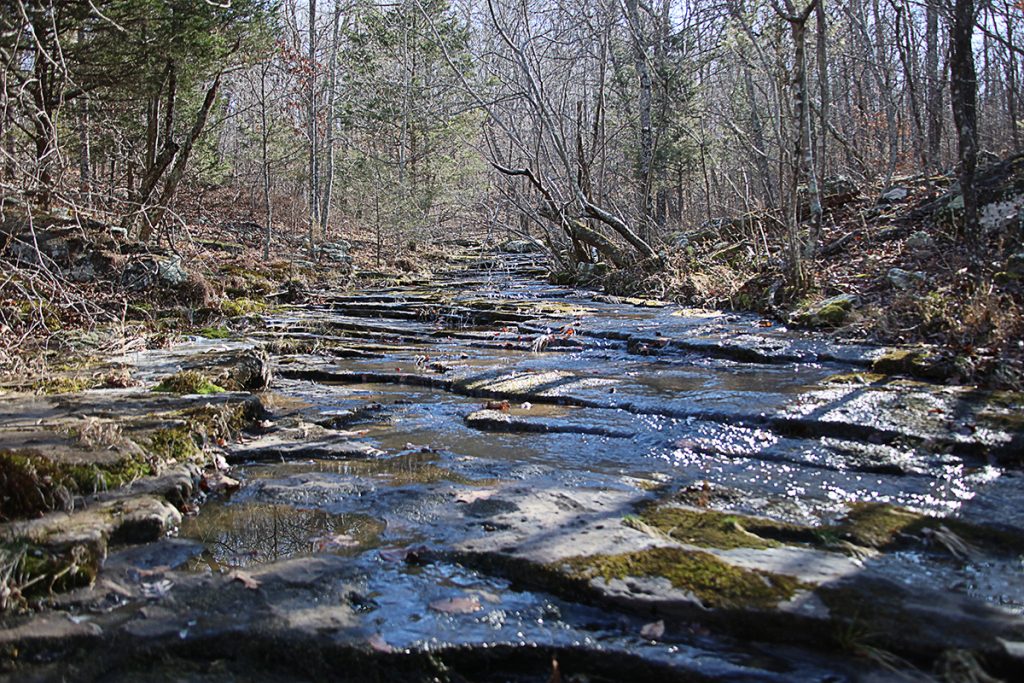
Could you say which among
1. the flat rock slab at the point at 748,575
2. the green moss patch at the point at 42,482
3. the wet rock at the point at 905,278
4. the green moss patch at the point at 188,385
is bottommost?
the flat rock slab at the point at 748,575

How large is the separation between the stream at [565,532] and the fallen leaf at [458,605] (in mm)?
11

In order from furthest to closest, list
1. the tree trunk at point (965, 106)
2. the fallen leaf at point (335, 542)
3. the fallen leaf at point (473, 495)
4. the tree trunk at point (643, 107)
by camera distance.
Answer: the tree trunk at point (643, 107) < the tree trunk at point (965, 106) < the fallen leaf at point (473, 495) < the fallen leaf at point (335, 542)

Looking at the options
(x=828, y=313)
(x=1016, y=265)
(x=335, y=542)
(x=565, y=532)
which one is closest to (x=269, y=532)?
(x=335, y=542)

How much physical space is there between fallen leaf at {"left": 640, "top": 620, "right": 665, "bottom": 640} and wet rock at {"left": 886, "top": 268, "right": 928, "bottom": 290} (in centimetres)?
697

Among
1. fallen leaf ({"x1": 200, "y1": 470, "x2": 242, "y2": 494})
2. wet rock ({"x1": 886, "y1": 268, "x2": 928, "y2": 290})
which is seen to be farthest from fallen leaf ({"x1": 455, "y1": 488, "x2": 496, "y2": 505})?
wet rock ({"x1": 886, "y1": 268, "x2": 928, "y2": 290})

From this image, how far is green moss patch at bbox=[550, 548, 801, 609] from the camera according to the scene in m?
2.21

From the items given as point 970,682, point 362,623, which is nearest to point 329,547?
point 362,623

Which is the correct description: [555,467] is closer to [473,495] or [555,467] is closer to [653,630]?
[473,495]

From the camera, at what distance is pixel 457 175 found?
24859 mm

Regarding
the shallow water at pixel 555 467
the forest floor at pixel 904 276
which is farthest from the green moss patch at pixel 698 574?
the forest floor at pixel 904 276

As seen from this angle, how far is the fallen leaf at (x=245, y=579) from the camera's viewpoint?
7.89 feet

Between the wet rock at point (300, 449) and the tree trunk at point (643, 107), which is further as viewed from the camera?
the tree trunk at point (643, 107)

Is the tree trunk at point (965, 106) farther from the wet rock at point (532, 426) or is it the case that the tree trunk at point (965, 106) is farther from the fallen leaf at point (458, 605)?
the fallen leaf at point (458, 605)

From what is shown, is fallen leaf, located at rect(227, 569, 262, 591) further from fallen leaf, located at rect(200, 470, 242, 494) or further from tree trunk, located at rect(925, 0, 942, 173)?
tree trunk, located at rect(925, 0, 942, 173)
